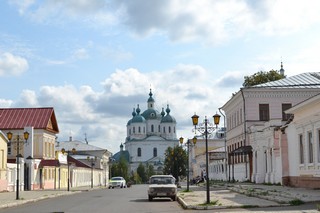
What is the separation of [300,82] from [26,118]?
29.4 metres

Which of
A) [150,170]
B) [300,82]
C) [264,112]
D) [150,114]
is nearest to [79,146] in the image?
[150,170]

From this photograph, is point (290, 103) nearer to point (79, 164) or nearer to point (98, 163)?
point (79, 164)

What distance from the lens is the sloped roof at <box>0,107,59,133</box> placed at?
2395 inches

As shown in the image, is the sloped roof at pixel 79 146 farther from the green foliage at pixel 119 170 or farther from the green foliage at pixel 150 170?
the green foliage at pixel 150 170

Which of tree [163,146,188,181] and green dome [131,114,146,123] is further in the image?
green dome [131,114,146,123]

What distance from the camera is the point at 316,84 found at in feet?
174

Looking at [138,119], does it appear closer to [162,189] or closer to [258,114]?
[258,114]

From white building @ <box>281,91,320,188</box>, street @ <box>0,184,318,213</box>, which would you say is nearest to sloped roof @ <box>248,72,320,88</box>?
white building @ <box>281,91,320,188</box>

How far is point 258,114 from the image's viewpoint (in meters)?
54.4

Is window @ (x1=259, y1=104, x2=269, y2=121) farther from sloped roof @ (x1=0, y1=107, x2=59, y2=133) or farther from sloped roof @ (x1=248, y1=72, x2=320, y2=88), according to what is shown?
sloped roof @ (x1=0, y1=107, x2=59, y2=133)

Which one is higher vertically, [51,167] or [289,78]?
[289,78]

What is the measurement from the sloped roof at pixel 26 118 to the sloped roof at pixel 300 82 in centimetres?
2348

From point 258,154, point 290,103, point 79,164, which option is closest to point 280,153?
point 258,154

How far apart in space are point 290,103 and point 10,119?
30.0 meters
